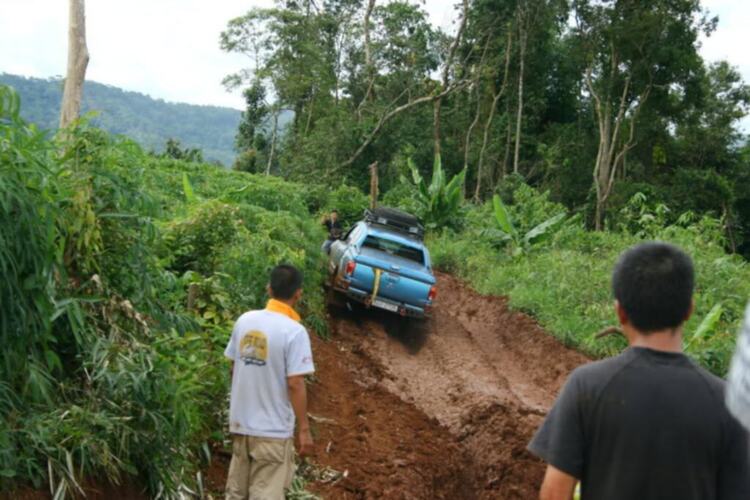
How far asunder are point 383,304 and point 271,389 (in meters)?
9.20

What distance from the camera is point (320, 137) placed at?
32625mm

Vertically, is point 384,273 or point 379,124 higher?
point 379,124

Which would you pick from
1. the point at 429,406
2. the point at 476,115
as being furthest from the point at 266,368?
the point at 476,115

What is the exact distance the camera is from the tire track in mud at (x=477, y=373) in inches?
308

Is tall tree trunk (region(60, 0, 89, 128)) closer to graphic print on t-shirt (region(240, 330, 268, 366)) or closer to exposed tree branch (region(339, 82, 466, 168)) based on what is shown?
graphic print on t-shirt (region(240, 330, 268, 366))

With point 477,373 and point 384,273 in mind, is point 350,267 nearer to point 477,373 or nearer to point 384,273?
point 384,273

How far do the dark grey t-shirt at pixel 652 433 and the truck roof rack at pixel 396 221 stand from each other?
13.2 m

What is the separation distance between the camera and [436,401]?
35.1 feet

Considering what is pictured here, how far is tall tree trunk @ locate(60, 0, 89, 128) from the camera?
13367 millimetres

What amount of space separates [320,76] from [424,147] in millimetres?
8077

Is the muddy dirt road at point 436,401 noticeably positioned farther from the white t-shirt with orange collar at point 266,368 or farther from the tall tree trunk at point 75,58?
the tall tree trunk at point 75,58

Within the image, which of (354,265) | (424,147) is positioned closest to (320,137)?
(424,147)

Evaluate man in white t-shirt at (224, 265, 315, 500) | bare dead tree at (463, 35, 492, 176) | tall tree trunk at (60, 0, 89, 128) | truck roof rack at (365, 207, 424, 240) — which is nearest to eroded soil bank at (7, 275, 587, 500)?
man in white t-shirt at (224, 265, 315, 500)

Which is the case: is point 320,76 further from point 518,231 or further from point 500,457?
point 500,457
